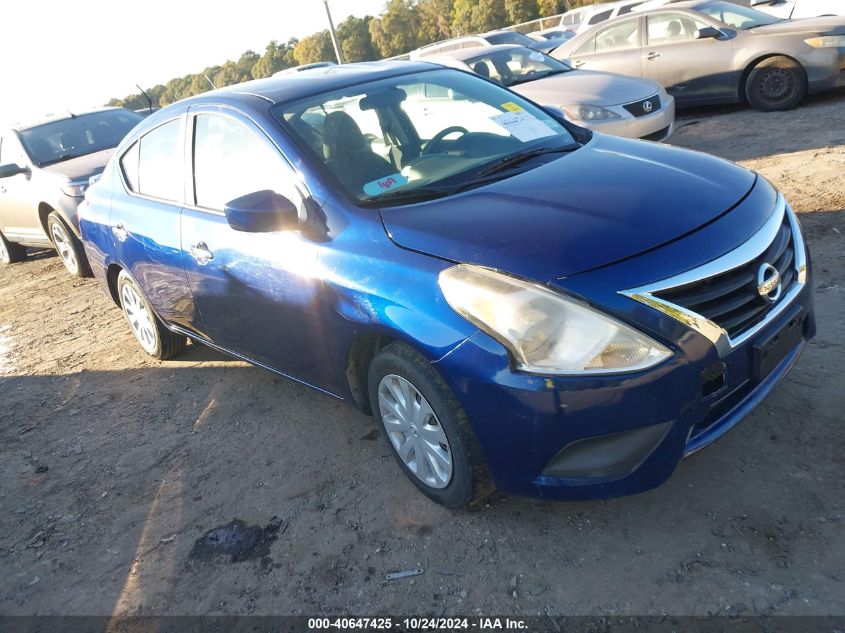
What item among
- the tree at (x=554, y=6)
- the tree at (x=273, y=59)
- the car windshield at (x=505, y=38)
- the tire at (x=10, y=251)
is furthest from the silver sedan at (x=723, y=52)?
the tree at (x=273, y=59)

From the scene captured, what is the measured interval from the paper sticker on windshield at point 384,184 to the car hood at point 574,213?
0.59 feet

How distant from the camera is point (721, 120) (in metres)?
8.45

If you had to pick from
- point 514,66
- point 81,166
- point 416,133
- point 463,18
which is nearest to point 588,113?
point 514,66

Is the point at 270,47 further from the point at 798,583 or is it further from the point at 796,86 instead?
the point at 798,583

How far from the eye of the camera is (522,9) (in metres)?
50.2

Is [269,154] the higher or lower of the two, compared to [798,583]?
higher

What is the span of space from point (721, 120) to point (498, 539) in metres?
7.44

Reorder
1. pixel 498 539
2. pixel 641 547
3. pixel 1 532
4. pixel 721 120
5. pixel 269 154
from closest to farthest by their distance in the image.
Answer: pixel 641 547
pixel 498 539
pixel 269 154
pixel 1 532
pixel 721 120

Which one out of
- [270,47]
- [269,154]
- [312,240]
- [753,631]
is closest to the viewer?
[753,631]

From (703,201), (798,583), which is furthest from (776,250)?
(798,583)

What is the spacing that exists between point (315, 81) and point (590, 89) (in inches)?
Answer: 177

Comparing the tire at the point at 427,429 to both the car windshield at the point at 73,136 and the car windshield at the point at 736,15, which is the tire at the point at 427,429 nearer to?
the car windshield at the point at 73,136

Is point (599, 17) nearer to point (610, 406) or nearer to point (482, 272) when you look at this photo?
point (482, 272)

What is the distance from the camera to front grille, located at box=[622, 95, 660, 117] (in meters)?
6.92
